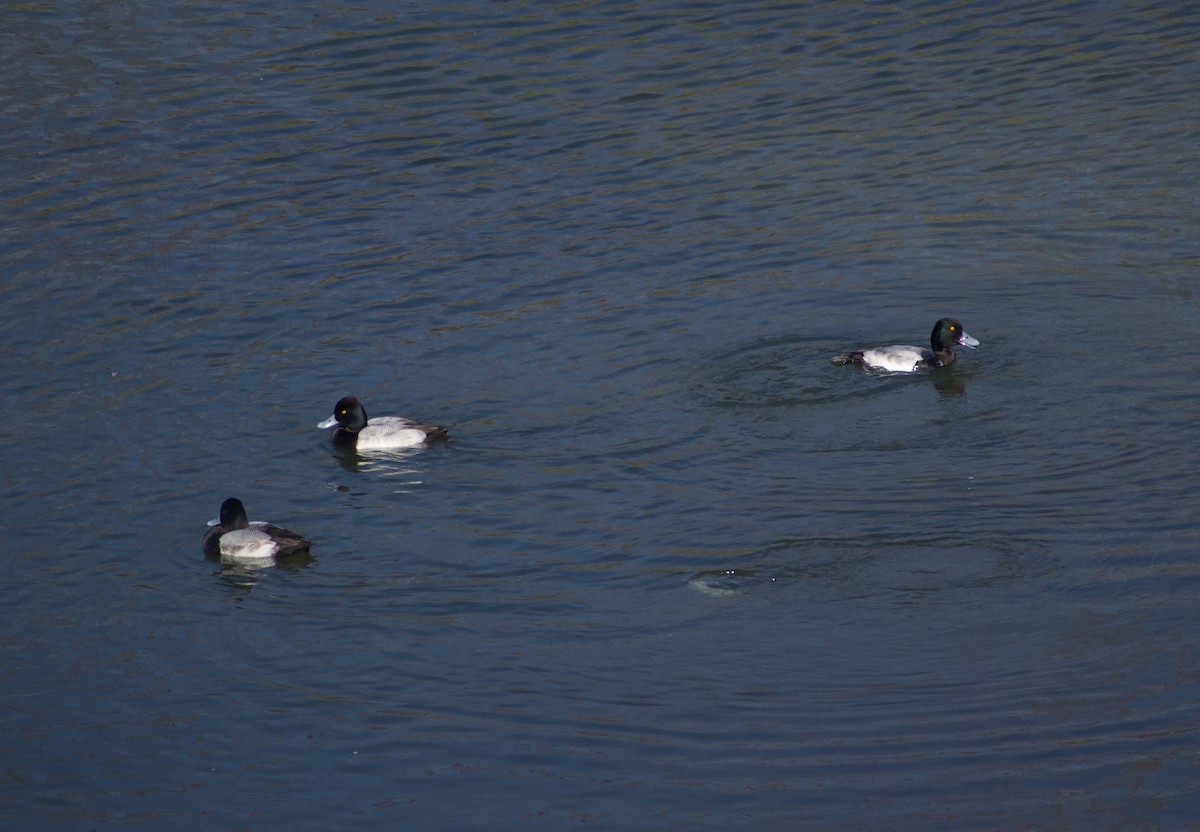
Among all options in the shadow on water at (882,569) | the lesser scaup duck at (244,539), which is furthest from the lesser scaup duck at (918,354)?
the lesser scaup duck at (244,539)

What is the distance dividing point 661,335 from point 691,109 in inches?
252

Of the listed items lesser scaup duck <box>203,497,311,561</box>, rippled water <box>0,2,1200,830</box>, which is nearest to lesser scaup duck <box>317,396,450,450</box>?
rippled water <box>0,2,1200,830</box>

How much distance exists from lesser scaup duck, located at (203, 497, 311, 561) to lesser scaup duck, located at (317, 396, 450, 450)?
4.95 feet

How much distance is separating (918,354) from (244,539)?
5.55 meters

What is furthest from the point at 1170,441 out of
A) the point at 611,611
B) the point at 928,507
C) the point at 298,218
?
the point at 298,218

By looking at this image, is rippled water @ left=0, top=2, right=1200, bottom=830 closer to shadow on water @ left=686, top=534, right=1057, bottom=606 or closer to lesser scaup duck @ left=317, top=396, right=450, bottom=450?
shadow on water @ left=686, top=534, right=1057, bottom=606

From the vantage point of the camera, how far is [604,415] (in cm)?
1179

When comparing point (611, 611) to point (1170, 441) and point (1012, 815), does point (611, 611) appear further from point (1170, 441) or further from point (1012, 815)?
point (1170, 441)

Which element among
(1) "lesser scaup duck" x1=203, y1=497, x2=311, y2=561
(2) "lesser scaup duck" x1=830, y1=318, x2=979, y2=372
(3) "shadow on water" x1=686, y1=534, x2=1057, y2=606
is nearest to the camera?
(3) "shadow on water" x1=686, y1=534, x2=1057, y2=606

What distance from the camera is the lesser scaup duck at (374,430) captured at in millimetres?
11680

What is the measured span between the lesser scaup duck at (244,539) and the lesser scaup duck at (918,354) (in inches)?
187

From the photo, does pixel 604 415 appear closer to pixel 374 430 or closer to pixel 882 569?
pixel 374 430

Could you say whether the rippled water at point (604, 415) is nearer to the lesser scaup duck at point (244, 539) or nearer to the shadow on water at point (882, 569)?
the shadow on water at point (882, 569)

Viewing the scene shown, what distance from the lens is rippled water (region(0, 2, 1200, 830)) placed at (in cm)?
734
